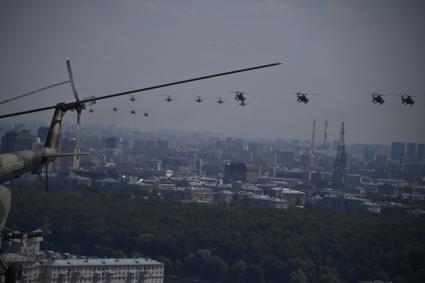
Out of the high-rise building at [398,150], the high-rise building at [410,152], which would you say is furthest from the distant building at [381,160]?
the high-rise building at [410,152]

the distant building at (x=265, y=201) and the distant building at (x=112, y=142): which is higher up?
the distant building at (x=112, y=142)

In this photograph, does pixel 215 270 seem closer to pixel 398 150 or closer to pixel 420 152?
pixel 420 152

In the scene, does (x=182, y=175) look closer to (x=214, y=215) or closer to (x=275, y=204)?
(x=275, y=204)

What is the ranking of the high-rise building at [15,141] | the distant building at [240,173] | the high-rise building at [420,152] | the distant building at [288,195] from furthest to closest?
the distant building at [240,173] < the high-rise building at [420,152] < the distant building at [288,195] < the high-rise building at [15,141]

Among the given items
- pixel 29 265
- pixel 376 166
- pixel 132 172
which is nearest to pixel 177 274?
pixel 29 265

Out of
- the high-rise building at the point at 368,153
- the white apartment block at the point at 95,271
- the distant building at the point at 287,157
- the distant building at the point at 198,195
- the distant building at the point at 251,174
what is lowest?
the white apartment block at the point at 95,271

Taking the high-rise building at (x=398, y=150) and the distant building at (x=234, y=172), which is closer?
the high-rise building at (x=398, y=150)

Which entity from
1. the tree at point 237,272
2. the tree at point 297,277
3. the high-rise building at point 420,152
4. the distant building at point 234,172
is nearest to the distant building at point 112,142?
the distant building at point 234,172

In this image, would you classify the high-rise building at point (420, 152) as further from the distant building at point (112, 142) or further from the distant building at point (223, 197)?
the distant building at point (112, 142)

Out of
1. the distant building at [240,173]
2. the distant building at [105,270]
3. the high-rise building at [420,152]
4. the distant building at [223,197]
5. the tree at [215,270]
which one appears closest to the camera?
the distant building at [105,270]
